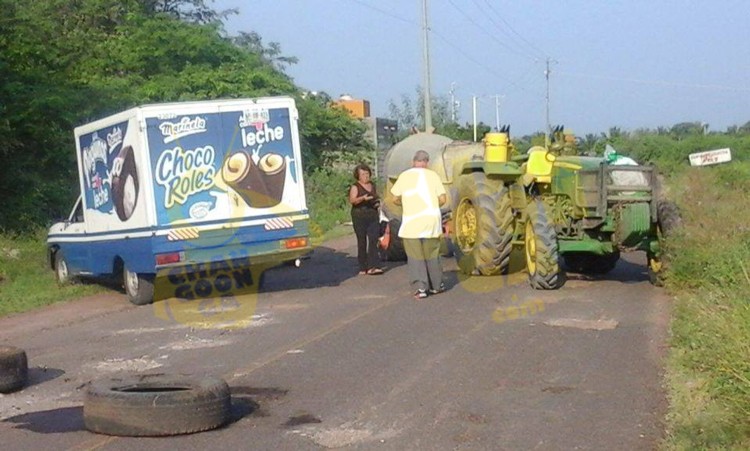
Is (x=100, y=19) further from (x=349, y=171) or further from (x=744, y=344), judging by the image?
(x=744, y=344)

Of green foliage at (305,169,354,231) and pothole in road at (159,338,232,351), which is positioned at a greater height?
green foliage at (305,169,354,231)

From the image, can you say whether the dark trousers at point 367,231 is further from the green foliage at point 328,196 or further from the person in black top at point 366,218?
the green foliage at point 328,196

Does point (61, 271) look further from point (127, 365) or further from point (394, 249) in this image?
point (127, 365)

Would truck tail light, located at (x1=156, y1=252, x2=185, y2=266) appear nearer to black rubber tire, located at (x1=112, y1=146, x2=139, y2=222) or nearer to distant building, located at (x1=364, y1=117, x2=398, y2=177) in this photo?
black rubber tire, located at (x1=112, y1=146, x2=139, y2=222)

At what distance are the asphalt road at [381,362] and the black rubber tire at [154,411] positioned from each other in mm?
80

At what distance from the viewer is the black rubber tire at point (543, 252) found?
1334 cm

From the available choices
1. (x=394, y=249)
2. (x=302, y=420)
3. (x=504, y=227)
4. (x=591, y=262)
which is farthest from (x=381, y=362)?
(x=394, y=249)

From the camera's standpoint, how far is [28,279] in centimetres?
1775

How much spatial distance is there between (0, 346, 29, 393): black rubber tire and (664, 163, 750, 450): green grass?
17.2 ft

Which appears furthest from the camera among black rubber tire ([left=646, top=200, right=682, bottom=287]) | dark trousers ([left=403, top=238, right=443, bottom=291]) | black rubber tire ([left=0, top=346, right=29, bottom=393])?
dark trousers ([left=403, top=238, right=443, bottom=291])

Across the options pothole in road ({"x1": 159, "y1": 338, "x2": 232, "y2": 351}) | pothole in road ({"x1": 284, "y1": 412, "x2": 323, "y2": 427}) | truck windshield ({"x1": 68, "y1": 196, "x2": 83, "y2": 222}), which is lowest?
pothole in road ({"x1": 159, "y1": 338, "x2": 232, "y2": 351})

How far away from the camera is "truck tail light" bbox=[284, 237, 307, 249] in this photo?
14.6 meters

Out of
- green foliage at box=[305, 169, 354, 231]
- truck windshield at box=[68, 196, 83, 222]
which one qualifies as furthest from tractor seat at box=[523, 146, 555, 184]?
green foliage at box=[305, 169, 354, 231]

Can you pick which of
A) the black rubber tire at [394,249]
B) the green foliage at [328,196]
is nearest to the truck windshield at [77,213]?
the black rubber tire at [394,249]
